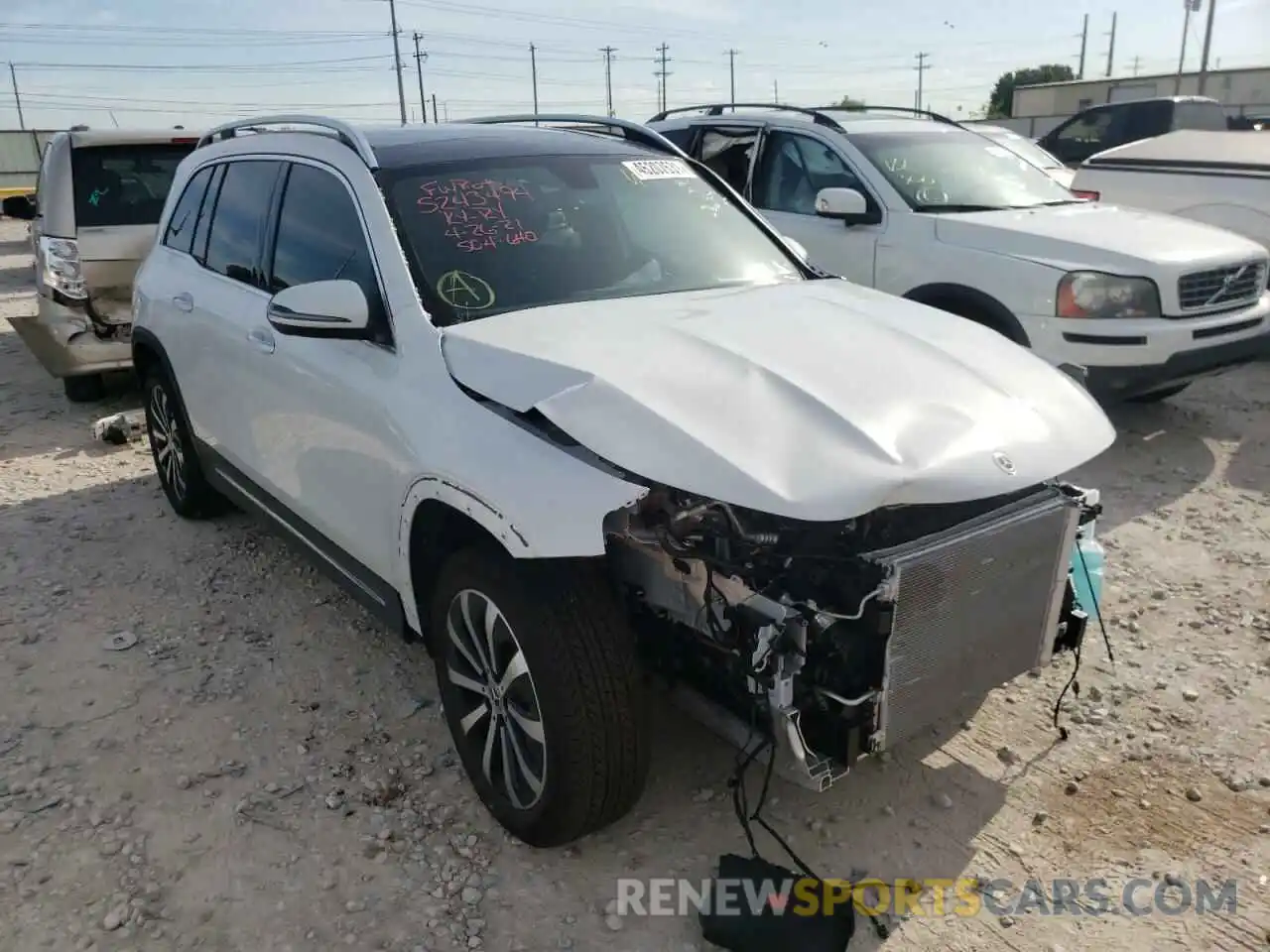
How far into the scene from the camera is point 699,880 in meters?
2.80

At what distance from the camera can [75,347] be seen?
7.08m

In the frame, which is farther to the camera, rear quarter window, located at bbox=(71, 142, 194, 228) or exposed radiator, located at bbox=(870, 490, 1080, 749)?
rear quarter window, located at bbox=(71, 142, 194, 228)

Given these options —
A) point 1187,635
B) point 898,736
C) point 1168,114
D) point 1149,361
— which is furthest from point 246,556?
point 1168,114

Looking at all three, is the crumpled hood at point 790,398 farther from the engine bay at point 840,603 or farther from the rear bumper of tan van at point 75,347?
the rear bumper of tan van at point 75,347

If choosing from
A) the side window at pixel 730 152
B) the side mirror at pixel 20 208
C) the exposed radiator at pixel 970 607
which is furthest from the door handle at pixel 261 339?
the side mirror at pixel 20 208

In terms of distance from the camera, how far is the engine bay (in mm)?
2414

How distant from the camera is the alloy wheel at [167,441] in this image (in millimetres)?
5199

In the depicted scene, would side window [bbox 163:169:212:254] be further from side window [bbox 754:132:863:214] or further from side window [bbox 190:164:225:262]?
side window [bbox 754:132:863:214]

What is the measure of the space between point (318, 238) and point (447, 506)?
1.36 metres

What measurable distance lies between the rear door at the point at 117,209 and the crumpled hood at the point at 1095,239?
5566mm

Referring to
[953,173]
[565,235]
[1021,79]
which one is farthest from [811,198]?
[1021,79]

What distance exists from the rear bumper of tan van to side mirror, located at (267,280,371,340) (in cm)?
470

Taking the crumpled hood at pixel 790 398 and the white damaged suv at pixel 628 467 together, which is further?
the white damaged suv at pixel 628 467

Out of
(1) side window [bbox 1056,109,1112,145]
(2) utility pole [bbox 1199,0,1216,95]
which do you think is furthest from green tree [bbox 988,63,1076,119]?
(1) side window [bbox 1056,109,1112,145]
